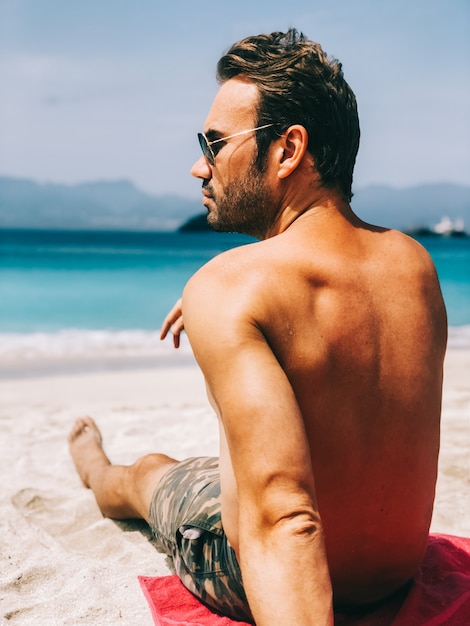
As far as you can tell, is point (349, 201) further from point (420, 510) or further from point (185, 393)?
point (185, 393)

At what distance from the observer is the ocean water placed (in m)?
10.8

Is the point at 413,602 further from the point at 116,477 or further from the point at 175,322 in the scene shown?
the point at 116,477

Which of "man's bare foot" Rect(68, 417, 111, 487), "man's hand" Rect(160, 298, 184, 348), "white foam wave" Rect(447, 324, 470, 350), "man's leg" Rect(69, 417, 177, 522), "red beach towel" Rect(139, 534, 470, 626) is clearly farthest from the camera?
"white foam wave" Rect(447, 324, 470, 350)

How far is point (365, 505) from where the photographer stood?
6.20 feet

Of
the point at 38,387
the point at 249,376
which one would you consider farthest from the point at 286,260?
the point at 38,387

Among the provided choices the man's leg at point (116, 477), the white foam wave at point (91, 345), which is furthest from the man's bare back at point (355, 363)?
the white foam wave at point (91, 345)

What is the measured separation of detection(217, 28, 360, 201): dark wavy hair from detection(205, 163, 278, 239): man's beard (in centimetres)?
6

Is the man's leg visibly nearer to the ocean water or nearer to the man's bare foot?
the man's bare foot

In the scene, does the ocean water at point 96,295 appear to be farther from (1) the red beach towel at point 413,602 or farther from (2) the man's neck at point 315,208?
(1) the red beach towel at point 413,602

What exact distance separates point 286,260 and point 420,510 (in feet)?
2.69

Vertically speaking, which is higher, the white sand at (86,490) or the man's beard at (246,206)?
the man's beard at (246,206)

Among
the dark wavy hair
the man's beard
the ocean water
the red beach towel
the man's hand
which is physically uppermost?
the dark wavy hair

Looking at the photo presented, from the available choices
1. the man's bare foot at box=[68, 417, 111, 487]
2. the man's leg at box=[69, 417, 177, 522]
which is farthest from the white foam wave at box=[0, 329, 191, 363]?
the man's leg at box=[69, 417, 177, 522]

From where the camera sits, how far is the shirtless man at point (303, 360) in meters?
1.52
